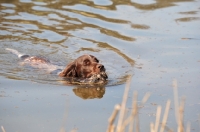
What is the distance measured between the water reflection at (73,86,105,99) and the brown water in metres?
0.02

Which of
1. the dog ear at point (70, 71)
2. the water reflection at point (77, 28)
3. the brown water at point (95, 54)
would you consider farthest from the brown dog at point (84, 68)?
the water reflection at point (77, 28)

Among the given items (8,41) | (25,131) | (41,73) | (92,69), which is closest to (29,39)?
(8,41)

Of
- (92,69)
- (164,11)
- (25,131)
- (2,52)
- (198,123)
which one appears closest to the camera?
(25,131)

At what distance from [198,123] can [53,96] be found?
2304mm

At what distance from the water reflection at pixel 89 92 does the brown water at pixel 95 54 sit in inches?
0.6

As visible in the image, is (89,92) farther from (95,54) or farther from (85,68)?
(95,54)

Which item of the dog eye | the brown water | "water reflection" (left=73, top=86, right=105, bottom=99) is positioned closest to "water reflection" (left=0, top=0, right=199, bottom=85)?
the brown water

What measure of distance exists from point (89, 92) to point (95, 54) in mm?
2810

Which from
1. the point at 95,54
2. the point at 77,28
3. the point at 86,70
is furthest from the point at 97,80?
the point at 77,28

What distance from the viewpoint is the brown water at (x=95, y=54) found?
21.9 ft

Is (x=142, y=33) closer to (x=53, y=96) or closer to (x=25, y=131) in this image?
(x=53, y=96)

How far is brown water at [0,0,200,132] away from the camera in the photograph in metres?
6.67

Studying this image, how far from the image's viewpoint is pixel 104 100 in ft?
24.6

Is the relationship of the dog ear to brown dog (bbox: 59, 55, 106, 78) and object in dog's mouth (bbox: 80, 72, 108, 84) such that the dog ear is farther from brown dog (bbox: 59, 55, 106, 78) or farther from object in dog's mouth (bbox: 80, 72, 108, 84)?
object in dog's mouth (bbox: 80, 72, 108, 84)
